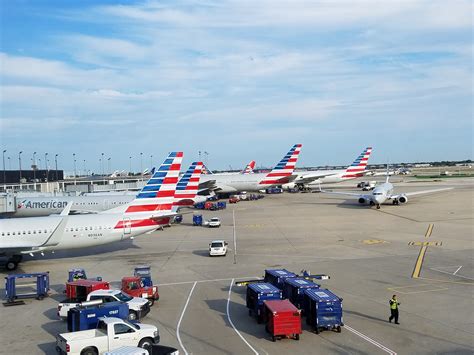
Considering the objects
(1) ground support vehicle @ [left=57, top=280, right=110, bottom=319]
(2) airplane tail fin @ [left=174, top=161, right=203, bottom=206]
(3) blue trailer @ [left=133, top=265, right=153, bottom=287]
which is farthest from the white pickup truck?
(2) airplane tail fin @ [left=174, top=161, right=203, bottom=206]

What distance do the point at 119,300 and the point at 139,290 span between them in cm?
277

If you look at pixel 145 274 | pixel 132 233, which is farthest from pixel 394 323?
pixel 132 233

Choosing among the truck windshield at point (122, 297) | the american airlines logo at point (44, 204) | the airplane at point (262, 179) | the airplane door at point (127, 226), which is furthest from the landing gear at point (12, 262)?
the airplane at point (262, 179)

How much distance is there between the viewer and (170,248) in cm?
4325

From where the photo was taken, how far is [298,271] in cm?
3250

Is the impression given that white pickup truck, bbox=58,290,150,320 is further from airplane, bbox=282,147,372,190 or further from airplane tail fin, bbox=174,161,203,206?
airplane, bbox=282,147,372,190

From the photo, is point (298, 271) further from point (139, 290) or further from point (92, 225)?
point (92, 225)

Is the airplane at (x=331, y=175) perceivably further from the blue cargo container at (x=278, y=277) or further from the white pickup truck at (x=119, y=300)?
the white pickup truck at (x=119, y=300)

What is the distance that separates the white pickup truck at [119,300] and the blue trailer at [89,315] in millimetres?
1172

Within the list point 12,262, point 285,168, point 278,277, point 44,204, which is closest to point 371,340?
point 278,277

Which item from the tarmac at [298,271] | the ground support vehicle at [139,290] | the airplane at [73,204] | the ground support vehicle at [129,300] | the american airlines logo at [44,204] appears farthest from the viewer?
the american airlines logo at [44,204]

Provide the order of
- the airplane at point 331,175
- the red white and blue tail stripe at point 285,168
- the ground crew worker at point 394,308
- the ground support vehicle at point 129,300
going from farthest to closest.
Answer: the airplane at point 331,175, the red white and blue tail stripe at point 285,168, the ground support vehicle at point 129,300, the ground crew worker at point 394,308

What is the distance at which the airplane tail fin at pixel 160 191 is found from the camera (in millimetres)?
39281

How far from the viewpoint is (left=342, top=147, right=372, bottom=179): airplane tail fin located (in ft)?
376
